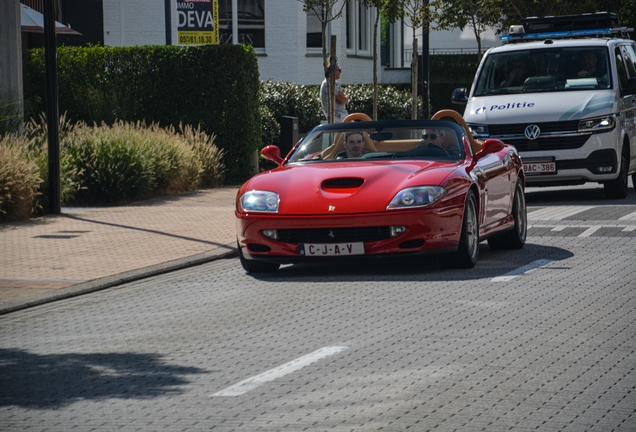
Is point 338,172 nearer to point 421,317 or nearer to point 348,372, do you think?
point 421,317

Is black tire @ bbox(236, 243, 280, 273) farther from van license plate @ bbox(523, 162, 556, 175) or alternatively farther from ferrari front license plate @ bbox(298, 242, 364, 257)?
van license plate @ bbox(523, 162, 556, 175)

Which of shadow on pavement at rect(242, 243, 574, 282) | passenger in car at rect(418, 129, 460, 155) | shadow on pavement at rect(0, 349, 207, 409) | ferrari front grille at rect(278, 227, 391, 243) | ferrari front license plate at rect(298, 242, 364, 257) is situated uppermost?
passenger in car at rect(418, 129, 460, 155)

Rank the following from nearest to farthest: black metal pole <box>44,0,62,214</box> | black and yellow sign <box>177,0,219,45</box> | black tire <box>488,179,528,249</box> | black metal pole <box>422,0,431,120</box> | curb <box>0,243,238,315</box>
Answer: curb <box>0,243,238,315</box> → black tire <box>488,179,528,249</box> → black metal pole <box>44,0,62,214</box> → black and yellow sign <box>177,0,219,45</box> → black metal pole <box>422,0,431,120</box>

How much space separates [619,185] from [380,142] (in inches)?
267

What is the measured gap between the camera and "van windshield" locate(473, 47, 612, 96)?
17.9 meters

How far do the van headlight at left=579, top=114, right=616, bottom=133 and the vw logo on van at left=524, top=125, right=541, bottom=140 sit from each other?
565 millimetres

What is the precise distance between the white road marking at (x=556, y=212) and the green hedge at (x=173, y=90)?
7.27m

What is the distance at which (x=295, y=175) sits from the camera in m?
10.9

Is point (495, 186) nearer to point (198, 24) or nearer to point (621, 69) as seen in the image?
point (621, 69)

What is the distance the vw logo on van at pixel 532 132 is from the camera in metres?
17.2

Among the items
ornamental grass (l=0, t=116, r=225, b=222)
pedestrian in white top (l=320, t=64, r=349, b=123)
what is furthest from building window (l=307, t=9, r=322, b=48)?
ornamental grass (l=0, t=116, r=225, b=222)

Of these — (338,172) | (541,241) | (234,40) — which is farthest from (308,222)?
(234,40)

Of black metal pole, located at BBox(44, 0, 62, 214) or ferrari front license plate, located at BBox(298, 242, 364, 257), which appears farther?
black metal pole, located at BBox(44, 0, 62, 214)

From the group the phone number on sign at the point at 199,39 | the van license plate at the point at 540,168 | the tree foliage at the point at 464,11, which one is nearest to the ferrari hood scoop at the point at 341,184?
the van license plate at the point at 540,168
